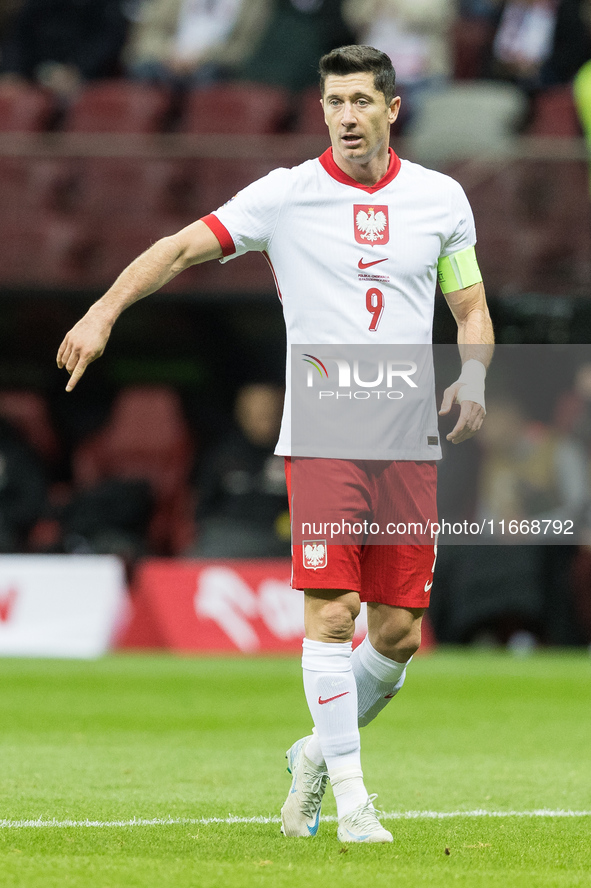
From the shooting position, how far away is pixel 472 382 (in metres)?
4.46

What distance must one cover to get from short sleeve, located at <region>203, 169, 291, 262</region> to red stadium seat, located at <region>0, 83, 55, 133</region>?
30.8 feet

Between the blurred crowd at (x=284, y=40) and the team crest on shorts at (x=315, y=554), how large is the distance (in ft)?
28.7

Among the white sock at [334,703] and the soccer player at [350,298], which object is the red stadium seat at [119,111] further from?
the white sock at [334,703]

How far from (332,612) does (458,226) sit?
137 centimetres

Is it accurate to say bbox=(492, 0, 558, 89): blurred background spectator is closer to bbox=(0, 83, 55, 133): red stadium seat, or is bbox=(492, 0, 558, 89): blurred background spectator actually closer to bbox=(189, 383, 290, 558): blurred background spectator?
bbox=(189, 383, 290, 558): blurred background spectator

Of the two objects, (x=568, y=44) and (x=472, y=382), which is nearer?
(x=472, y=382)

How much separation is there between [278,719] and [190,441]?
19.1ft

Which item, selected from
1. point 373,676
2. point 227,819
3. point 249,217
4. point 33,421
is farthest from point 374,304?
point 33,421

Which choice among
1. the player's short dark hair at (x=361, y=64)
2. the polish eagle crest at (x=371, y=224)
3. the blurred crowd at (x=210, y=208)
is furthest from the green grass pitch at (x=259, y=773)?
the player's short dark hair at (x=361, y=64)

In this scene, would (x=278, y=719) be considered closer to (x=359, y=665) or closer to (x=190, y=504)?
(x=359, y=665)

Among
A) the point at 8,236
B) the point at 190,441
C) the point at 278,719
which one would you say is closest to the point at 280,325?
the point at 190,441

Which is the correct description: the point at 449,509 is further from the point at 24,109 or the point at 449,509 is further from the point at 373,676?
the point at 373,676

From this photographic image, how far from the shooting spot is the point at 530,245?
458 inches

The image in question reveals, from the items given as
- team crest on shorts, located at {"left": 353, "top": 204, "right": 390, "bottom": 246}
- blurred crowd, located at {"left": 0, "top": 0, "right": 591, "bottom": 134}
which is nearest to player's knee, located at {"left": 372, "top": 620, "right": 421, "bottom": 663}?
team crest on shorts, located at {"left": 353, "top": 204, "right": 390, "bottom": 246}
